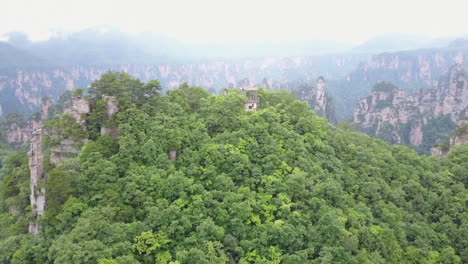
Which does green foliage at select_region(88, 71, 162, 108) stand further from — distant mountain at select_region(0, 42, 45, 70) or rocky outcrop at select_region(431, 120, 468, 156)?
distant mountain at select_region(0, 42, 45, 70)

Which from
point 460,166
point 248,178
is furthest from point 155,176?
point 460,166

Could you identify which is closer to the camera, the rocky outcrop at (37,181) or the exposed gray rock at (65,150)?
the rocky outcrop at (37,181)

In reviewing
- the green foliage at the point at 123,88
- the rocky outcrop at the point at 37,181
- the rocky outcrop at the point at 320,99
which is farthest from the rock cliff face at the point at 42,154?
the rocky outcrop at the point at 320,99

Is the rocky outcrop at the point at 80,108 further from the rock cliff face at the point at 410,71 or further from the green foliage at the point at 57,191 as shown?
the rock cliff face at the point at 410,71

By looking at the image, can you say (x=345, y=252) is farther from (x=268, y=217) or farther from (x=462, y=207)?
(x=462, y=207)

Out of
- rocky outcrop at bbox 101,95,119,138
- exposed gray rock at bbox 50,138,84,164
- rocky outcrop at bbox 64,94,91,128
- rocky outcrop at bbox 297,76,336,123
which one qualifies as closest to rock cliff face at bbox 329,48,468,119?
rocky outcrop at bbox 297,76,336,123

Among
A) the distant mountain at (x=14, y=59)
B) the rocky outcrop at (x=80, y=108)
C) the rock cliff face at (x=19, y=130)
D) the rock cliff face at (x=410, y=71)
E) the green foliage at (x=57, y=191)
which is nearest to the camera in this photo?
the green foliage at (x=57, y=191)
